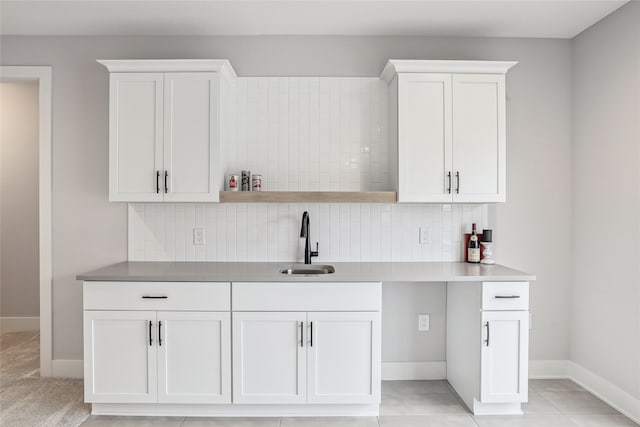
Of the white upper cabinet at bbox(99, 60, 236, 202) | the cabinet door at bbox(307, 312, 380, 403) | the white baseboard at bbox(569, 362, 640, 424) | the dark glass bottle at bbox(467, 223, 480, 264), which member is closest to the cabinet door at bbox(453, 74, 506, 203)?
the dark glass bottle at bbox(467, 223, 480, 264)

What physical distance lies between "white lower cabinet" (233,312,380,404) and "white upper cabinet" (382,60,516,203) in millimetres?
907

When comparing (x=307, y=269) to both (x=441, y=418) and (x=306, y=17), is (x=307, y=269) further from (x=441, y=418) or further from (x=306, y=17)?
(x=306, y=17)

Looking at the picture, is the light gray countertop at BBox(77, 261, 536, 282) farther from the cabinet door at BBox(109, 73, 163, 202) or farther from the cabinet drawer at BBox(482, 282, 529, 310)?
the cabinet door at BBox(109, 73, 163, 202)

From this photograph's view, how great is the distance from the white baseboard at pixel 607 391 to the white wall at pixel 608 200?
0.04 m

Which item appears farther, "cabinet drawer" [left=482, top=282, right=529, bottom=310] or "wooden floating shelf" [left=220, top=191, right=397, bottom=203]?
"wooden floating shelf" [left=220, top=191, right=397, bottom=203]

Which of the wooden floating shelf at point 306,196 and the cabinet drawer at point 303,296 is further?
the wooden floating shelf at point 306,196

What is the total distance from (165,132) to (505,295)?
2.28m

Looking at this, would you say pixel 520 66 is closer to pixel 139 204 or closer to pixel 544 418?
pixel 544 418

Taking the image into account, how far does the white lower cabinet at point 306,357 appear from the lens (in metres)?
2.39

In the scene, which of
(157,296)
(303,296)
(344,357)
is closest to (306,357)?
(344,357)

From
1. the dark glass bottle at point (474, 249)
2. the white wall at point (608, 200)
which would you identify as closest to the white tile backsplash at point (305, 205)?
the dark glass bottle at point (474, 249)

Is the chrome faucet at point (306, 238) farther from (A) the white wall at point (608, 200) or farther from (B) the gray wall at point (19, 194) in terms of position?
(B) the gray wall at point (19, 194)

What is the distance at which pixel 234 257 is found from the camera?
9.89 ft

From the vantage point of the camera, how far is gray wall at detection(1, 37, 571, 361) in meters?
3.03
